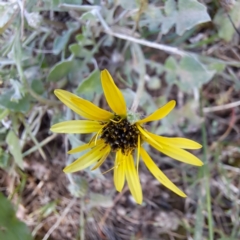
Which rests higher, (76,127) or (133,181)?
(76,127)

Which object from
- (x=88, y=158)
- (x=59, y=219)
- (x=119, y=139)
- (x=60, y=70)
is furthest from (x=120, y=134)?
(x=59, y=219)

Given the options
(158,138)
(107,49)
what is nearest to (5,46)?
(107,49)

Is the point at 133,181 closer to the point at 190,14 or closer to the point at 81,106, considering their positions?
the point at 81,106

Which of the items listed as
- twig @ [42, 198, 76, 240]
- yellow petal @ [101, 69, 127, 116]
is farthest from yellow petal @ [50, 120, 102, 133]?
twig @ [42, 198, 76, 240]

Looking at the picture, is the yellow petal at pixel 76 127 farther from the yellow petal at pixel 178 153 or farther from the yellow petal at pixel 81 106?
the yellow petal at pixel 178 153

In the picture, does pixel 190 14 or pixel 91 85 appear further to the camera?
pixel 91 85

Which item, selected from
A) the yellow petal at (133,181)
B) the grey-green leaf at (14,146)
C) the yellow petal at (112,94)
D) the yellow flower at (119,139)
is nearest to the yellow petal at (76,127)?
the yellow flower at (119,139)

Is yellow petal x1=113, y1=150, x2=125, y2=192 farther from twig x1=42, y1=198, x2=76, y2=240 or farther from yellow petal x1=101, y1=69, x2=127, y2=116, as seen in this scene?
twig x1=42, y1=198, x2=76, y2=240

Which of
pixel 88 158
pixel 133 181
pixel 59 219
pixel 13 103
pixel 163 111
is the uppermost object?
pixel 163 111
